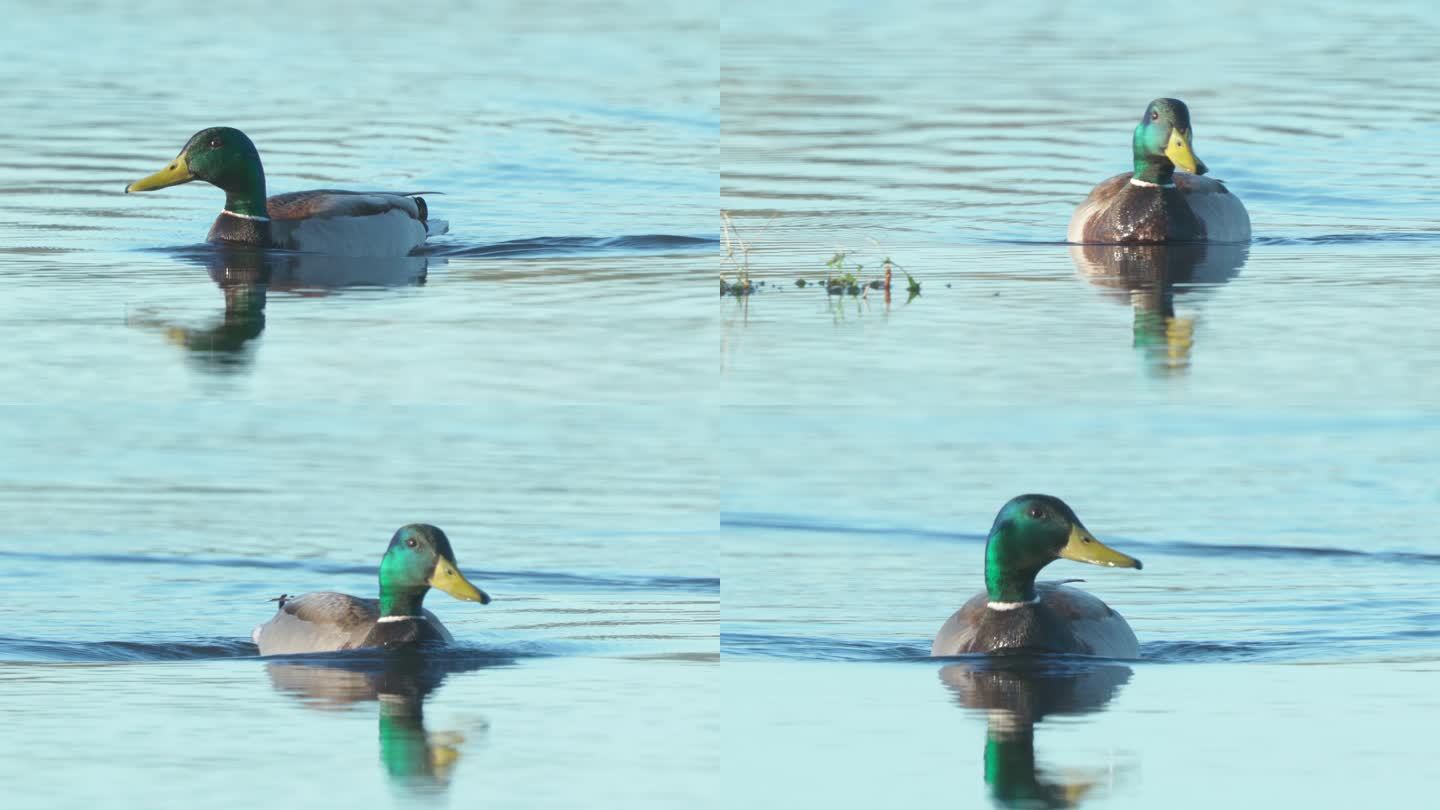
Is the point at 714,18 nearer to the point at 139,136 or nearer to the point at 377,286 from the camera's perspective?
the point at 139,136

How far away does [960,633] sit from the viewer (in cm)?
1098

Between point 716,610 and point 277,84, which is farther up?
point 277,84

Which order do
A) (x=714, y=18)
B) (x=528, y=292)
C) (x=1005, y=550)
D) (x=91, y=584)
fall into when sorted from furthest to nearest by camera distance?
(x=714, y=18) → (x=528, y=292) → (x=91, y=584) → (x=1005, y=550)

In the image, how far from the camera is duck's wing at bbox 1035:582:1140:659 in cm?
1089

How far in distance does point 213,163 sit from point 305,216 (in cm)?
101

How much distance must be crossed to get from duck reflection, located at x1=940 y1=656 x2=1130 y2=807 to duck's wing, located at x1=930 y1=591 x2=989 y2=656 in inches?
5.4

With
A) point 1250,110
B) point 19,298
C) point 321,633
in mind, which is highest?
point 1250,110

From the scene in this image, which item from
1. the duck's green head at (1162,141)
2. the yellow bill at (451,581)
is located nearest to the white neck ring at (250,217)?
the duck's green head at (1162,141)

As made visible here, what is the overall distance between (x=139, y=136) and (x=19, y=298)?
8.88 meters

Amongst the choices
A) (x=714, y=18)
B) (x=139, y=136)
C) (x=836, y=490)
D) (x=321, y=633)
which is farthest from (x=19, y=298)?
(x=714, y=18)

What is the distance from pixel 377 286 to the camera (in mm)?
14930

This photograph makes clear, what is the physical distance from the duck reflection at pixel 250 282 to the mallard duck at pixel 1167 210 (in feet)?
13.7

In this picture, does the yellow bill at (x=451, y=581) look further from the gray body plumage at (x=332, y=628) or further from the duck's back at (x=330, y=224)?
the duck's back at (x=330, y=224)

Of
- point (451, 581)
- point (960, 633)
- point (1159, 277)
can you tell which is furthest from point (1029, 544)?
point (1159, 277)
